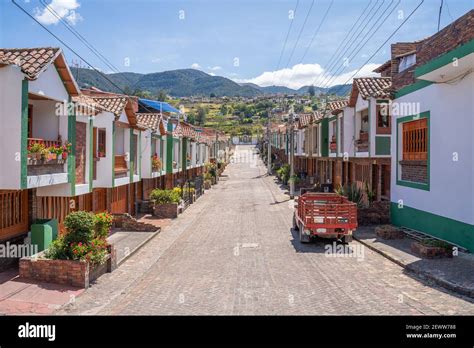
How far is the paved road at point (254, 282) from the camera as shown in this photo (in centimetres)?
908

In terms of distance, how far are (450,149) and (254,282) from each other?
7618 millimetres

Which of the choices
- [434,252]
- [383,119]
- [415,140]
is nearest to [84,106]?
[434,252]

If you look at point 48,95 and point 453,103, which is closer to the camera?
point 48,95

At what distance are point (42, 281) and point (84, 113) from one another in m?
5.49

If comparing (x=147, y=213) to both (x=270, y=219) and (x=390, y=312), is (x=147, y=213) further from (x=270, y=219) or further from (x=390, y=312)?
(x=390, y=312)

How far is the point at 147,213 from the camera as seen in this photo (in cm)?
2503

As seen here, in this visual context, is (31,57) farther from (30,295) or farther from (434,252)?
(434,252)

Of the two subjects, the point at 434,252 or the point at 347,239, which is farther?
the point at 347,239

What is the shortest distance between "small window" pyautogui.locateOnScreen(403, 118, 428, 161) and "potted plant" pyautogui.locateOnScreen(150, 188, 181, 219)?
11848 mm

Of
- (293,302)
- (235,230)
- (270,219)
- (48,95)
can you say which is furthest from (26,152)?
(270,219)

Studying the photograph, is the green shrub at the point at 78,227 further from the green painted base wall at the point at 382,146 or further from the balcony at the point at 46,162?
the green painted base wall at the point at 382,146

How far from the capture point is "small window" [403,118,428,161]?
53.9ft

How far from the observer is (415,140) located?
17.3 meters

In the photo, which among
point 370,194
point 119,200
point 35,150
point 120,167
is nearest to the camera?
point 35,150
